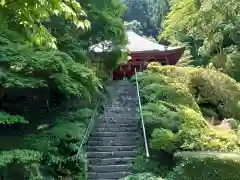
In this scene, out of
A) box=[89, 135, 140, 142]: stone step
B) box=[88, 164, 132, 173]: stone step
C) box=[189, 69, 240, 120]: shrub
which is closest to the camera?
box=[88, 164, 132, 173]: stone step

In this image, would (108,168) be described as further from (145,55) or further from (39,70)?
(145,55)

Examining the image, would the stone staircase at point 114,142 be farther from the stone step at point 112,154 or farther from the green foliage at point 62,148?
the green foliage at point 62,148

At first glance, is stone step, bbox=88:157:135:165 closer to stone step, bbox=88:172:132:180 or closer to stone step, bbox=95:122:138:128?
stone step, bbox=88:172:132:180

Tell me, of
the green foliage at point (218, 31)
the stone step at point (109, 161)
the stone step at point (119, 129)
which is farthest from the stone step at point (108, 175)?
the green foliage at point (218, 31)

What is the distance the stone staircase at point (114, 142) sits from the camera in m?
7.88

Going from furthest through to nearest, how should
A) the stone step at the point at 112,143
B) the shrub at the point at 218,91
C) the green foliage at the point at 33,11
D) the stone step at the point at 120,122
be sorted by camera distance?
the shrub at the point at 218,91 < the stone step at the point at 120,122 < the stone step at the point at 112,143 < the green foliage at the point at 33,11

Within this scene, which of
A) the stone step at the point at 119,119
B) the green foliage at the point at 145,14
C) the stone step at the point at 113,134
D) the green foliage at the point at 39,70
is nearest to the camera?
the green foliage at the point at 39,70

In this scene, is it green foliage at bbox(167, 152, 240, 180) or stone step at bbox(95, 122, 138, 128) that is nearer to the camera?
green foliage at bbox(167, 152, 240, 180)

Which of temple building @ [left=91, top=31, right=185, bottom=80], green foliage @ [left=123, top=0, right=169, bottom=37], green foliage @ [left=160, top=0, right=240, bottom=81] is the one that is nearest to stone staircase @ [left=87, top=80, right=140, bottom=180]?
green foliage @ [left=160, top=0, right=240, bottom=81]

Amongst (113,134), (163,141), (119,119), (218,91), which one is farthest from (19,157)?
(218,91)

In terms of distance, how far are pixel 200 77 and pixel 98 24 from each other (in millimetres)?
3922

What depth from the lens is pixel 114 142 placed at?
29.6ft

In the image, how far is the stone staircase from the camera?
788cm

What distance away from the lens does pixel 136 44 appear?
22359mm
